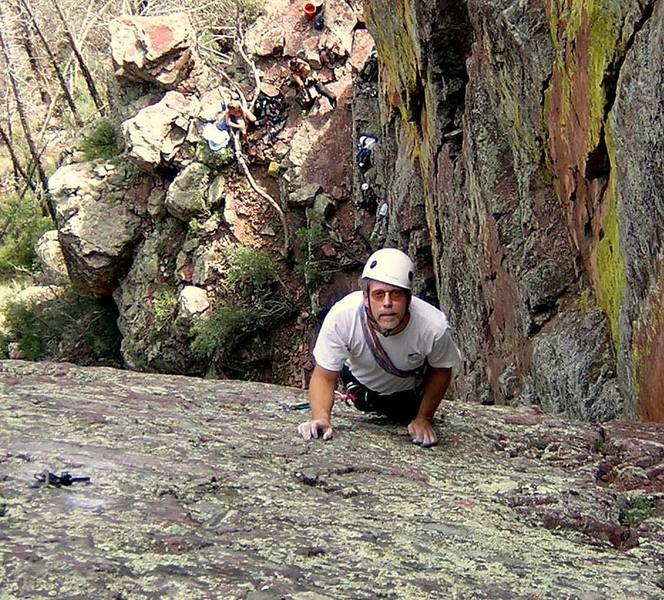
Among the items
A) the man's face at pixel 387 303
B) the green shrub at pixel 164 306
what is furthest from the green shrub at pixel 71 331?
the man's face at pixel 387 303

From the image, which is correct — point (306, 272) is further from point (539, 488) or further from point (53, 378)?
point (539, 488)

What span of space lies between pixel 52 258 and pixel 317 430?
77.1 feet

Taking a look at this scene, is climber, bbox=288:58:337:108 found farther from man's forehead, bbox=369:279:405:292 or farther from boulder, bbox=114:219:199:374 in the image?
man's forehead, bbox=369:279:405:292

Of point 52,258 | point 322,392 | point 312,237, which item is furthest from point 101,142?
point 322,392

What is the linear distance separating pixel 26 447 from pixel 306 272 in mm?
16550

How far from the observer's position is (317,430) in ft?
18.0

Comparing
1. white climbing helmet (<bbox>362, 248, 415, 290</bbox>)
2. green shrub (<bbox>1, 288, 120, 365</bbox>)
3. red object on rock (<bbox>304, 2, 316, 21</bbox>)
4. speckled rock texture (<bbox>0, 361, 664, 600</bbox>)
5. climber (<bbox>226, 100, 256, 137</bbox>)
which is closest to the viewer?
speckled rock texture (<bbox>0, 361, 664, 600</bbox>)

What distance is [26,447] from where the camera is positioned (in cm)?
453

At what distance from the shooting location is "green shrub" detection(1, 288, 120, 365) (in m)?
25.8

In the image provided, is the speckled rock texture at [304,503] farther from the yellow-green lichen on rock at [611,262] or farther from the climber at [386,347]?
the yellow-green lichen on rock at [611,262]

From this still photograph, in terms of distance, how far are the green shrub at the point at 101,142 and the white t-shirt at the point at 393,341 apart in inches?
827

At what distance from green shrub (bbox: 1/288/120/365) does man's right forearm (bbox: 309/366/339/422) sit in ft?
69.3

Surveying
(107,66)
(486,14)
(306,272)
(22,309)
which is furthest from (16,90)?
(486,14)

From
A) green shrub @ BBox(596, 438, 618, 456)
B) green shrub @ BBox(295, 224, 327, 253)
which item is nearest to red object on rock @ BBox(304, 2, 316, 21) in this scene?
green shrub @ BBox(295, 224, 327, 253)
